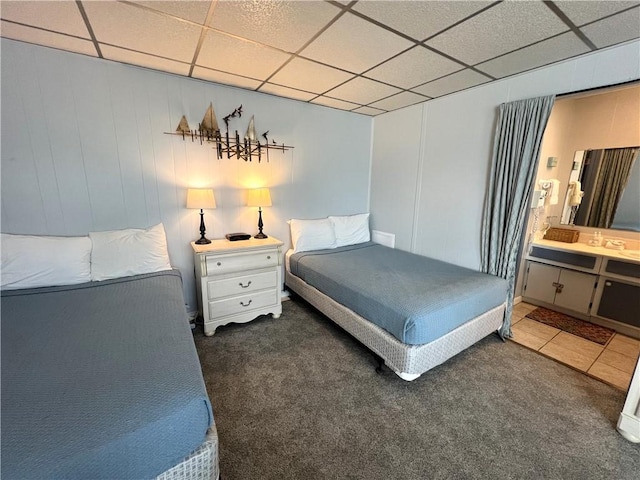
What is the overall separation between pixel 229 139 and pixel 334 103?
132 cm

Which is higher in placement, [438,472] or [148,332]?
[148,332]

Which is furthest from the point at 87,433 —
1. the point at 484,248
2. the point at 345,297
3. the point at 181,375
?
the point at 484,248

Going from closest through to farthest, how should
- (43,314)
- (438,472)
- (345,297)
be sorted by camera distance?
(438,472)
(43,314)
(345,297)

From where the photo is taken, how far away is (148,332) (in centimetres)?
138

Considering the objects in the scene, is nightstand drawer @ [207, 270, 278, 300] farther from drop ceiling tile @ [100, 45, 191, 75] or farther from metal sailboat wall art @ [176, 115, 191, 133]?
drop ceiling tile @ [100, 45, 191, 75]

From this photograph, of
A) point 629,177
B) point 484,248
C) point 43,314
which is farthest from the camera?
point 629,177

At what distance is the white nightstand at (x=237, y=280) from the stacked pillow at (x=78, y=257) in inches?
14.3

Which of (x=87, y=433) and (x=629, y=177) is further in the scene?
(x=629, y=177)

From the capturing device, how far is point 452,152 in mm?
2848

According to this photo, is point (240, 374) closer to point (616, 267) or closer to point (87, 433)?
point (87, 433)

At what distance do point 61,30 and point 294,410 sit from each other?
2.88 meters

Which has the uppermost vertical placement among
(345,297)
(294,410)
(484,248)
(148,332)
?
(484,248)

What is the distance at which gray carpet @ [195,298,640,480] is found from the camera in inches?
53.6

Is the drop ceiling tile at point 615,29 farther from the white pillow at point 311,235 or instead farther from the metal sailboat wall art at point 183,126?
the metal sailboat wall art at point 183,126
